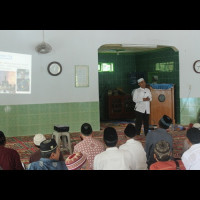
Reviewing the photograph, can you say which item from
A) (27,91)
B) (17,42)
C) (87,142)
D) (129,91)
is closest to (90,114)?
(27,91)

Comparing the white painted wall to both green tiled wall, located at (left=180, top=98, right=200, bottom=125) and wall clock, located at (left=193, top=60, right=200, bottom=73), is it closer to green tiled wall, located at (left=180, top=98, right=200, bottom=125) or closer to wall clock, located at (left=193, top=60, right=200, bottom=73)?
wall clock, located at (left=193, top=60, right=200, bottom=73)

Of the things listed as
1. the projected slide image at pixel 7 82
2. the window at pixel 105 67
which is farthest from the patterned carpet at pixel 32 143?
the window at pixel 105 67

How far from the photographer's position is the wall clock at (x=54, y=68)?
875 cm

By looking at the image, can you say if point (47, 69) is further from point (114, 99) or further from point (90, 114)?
point (114, 99)

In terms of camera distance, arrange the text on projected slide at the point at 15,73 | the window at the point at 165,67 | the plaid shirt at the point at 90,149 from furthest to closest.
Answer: the window at the point at 165,67 < the text on projected slide at the point at 15,73 < the plaid shirt at the point at 90,149

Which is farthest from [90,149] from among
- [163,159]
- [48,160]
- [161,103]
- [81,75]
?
[161,103]

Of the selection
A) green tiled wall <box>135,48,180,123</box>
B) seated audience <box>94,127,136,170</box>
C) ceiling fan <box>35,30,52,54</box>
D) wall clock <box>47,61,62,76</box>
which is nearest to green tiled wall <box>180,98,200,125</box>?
green tiled wall <box>135,48,180,123</box>

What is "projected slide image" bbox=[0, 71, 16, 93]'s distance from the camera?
8328 mm

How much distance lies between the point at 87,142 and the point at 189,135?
4.04 feet

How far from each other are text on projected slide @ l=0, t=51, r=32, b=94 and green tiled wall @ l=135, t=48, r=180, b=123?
4.38 m

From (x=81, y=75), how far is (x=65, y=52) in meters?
0.74

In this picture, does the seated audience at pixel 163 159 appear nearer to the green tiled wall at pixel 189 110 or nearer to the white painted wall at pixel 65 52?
the white painted wall at pixel 65 52

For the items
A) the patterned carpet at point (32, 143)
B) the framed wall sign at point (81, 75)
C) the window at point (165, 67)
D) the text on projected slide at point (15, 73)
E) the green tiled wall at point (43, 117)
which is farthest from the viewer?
the window at point (165, 67)

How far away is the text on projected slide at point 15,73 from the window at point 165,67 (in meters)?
4.40
